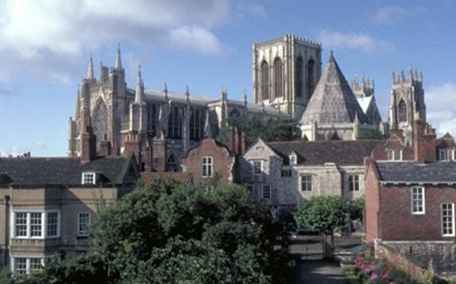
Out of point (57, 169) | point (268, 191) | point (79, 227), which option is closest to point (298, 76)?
point (268, 191)

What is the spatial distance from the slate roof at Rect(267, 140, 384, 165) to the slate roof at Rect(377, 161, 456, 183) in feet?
83.3

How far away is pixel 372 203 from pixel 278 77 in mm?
110832

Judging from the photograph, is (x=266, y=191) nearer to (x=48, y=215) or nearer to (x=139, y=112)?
(x=48, y=215)

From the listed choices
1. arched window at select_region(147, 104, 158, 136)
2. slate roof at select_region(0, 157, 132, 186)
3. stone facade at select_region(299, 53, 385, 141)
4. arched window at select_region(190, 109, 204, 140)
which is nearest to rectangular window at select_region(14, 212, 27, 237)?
slate roof at select_region(0, 157, 132, 186)

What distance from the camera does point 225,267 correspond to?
24156mm

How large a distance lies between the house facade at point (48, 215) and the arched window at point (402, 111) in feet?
411

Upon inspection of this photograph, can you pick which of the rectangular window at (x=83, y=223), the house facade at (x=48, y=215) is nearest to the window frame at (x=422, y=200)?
the house facade at (x=48, y=215)

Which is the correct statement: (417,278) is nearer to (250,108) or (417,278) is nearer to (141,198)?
(141,198)

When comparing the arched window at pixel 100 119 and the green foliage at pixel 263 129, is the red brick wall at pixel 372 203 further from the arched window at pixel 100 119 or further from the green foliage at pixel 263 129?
the arched window at pixel 100 119

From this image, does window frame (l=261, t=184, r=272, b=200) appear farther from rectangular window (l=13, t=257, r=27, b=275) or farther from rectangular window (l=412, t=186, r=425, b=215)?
rectangular window (l=13, t=257, r=27, b=275)

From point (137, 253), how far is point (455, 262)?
63.4ft

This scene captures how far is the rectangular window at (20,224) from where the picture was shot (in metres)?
36.7

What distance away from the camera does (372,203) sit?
43.7 m

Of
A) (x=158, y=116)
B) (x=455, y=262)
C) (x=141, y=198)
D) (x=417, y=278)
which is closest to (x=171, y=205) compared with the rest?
(x=141, y=198)
